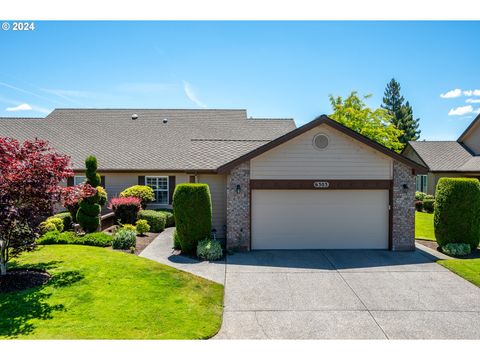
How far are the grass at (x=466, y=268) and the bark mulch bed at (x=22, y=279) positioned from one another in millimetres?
12305

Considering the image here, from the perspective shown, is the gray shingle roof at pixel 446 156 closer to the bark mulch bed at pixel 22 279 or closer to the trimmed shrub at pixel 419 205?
the trimmed shrub at pixel 419 205

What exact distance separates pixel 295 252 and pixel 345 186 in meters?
3.27

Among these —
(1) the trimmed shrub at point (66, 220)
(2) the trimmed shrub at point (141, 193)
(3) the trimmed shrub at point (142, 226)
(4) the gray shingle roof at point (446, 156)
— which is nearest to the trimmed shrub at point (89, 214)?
(3) the trimmed shrub at point (142, 226)

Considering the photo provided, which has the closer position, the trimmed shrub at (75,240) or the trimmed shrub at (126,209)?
the trimmed shrub at (75,240)

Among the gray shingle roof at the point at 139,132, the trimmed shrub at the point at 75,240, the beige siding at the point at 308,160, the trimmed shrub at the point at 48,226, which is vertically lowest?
the trimmed shrub at the point at 75,240

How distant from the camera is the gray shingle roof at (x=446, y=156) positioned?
26391 mm

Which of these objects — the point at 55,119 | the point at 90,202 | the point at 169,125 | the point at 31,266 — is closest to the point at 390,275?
the point at 31,266

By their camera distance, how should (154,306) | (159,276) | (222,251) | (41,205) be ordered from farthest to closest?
(222,251) < (159,276) < (41,205) < (154,306)

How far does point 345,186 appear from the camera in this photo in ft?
43.3

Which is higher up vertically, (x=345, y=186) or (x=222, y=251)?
(x=345, y=186)

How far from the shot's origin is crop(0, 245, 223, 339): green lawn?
6574 millimetres

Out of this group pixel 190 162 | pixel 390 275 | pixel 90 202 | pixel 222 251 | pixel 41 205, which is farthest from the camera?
pixel 190 162

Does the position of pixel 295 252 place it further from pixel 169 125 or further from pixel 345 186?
pixel 169 125
